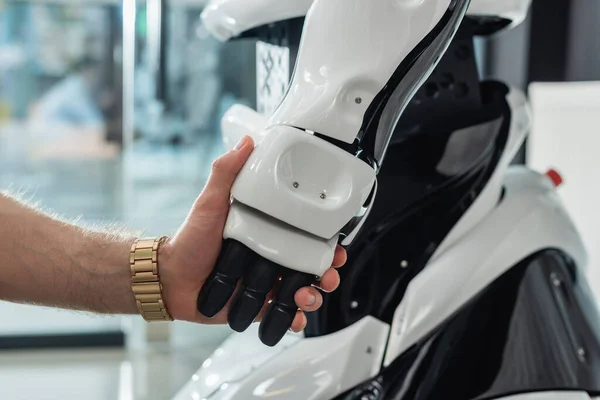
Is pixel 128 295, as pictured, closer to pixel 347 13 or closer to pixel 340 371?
pixel 340 371

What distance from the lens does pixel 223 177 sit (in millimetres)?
633

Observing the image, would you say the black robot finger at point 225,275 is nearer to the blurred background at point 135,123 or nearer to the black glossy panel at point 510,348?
the black glossy panel at point 510,348

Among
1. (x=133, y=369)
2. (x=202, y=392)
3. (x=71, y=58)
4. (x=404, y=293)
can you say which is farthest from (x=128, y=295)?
(x=71, y=58)

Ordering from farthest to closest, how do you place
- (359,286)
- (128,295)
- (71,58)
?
(71,58) → (359,286) → (128,295)

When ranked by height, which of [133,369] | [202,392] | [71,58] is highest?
[202,392]

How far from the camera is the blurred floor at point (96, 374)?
2332 mm

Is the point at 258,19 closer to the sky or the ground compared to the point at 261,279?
closer to the sky

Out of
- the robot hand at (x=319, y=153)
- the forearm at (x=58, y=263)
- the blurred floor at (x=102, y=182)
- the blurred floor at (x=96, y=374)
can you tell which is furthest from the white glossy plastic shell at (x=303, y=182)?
the blurred floor at (x=102, y=182)

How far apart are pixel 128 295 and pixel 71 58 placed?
3.66 meters

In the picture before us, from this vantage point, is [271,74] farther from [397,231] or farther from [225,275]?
[225,275]

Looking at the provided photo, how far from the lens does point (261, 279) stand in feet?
1.99

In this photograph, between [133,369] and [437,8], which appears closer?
[437,8]

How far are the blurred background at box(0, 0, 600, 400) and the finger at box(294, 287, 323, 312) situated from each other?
1169mm

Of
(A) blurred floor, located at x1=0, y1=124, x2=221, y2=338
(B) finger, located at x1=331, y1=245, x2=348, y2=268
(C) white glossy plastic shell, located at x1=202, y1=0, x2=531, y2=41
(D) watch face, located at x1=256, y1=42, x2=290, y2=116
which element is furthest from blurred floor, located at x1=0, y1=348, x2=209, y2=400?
(B) finger, located at x1=331, y1=245, x2=348, y2=268
